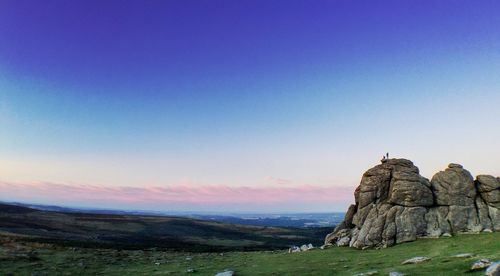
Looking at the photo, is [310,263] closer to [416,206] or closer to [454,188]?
[416,206]

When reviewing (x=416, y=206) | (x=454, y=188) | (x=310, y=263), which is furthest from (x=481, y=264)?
(x=454, y=188)

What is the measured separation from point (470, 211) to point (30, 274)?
5999 cm

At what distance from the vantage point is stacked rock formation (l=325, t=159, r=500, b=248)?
59.4 metres

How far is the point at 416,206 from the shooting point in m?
63.1

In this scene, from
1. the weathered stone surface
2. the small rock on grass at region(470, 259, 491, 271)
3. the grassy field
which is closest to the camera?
the small rock on grass at region(470, 259, 491, 271)

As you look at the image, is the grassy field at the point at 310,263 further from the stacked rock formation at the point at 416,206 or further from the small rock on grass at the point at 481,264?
the stacked rock formation at the point at 416,206

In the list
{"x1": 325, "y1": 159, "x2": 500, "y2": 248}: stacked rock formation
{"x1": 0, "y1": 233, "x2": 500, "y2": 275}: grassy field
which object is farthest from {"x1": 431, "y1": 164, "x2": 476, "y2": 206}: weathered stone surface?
{"x1": 0, "y1": 233, "x2": 500, "y2": 275}: grassy field

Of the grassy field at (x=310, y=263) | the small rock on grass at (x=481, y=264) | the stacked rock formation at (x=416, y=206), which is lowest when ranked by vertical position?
the grassy field at (x=310, y=263)

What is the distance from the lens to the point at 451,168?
6769 cm

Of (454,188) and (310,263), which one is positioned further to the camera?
(454,188)

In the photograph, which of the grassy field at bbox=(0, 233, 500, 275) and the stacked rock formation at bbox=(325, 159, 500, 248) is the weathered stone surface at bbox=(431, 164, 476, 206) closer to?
the stacked rock formation at bbox=(325, 159, 500, 248)

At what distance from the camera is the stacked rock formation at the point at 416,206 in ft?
195

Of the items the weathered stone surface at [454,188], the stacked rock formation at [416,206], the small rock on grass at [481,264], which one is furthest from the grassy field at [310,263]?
the weathered stone surface at [454,188]

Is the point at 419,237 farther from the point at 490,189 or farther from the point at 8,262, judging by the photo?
the point at 8,262
